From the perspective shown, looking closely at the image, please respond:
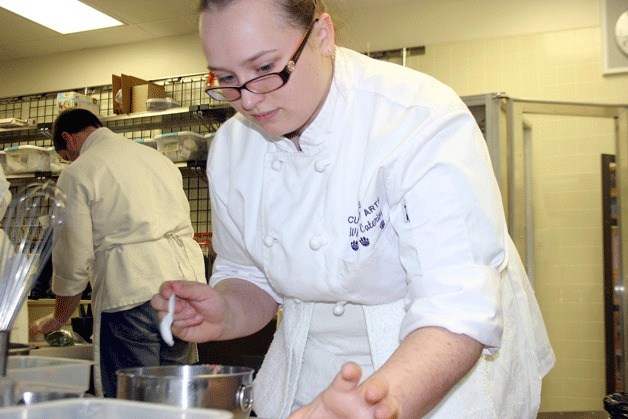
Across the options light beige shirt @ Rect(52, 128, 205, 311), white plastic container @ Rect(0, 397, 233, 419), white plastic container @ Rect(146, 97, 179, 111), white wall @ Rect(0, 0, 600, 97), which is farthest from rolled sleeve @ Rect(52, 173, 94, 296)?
white plastic container @ Rect(0, 397, 233, 419)

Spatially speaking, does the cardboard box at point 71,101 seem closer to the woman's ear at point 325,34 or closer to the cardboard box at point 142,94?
the cardboard box at point 142,94

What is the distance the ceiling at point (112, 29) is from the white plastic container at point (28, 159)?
32.7 inches

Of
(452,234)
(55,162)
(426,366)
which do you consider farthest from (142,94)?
(426,366)

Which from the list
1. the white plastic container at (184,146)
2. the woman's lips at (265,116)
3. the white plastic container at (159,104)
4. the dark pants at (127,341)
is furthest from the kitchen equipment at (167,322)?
the white plastic container at (159,104)

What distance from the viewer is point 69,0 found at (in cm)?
420

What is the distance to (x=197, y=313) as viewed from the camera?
3.46 feet

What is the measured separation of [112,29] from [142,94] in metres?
0.62

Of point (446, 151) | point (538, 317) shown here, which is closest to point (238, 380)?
point (446, 151)

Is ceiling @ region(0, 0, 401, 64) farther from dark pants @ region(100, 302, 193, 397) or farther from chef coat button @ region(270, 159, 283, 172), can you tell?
chef coat button @ region(270, 159, 283, 172)

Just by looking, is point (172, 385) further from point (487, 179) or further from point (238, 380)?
point (487, 179)

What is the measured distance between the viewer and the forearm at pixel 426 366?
26.8 inches

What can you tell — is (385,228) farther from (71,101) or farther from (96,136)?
(71,101)

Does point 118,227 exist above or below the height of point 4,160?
below

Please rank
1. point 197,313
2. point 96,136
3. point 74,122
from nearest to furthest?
point 197,313 → point 96,136 → point 74,122
